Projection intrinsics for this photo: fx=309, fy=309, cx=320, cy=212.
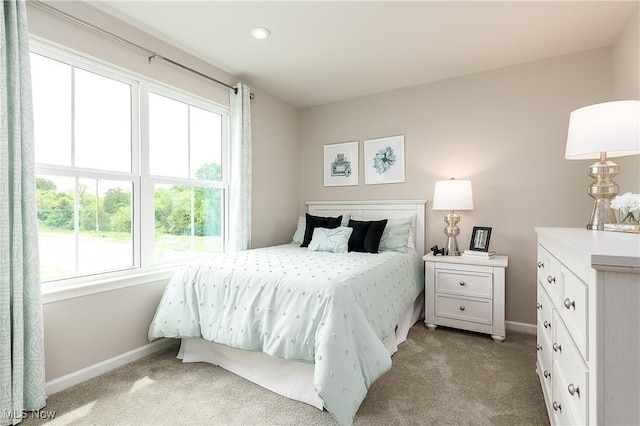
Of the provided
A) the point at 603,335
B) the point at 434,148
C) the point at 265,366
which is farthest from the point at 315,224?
the point at 603,335

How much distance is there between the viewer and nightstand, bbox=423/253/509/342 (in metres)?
2.68

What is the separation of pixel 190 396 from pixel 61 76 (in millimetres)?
2257

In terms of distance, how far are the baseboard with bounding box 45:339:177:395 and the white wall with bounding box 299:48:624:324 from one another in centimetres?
269

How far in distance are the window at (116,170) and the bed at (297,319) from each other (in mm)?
539

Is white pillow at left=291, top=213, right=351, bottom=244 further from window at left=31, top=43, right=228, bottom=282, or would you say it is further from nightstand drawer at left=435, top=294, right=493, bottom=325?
nightstand drawer at left=435, top=294, right=493, bottom=325

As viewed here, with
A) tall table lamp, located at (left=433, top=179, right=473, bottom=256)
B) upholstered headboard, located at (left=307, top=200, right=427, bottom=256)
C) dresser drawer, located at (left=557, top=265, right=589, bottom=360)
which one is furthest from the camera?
upholstered headboard, located at (left=307, top=200, right=427, bottom=256)

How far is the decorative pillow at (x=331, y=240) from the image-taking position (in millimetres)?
2998

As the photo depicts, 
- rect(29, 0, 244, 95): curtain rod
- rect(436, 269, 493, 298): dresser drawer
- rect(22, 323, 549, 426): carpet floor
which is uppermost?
rect(29, 0, 244, 95): curtain rod

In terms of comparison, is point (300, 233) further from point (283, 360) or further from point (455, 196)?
point (283, 360)

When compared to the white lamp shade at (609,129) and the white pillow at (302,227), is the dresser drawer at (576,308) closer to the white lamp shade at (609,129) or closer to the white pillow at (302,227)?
the white lamp shade at (609,129)

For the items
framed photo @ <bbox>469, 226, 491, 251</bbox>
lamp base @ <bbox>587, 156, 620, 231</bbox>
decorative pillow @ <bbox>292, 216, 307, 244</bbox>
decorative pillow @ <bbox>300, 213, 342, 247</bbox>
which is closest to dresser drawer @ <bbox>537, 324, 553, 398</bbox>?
lamp base @ <bbox>587, 156, 620, 231</bbox>

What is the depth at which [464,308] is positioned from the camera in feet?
9.25

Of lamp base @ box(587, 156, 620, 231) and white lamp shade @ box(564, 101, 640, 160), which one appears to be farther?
lamp base @ box(587, 156, 620, 231)

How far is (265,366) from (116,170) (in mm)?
1815
